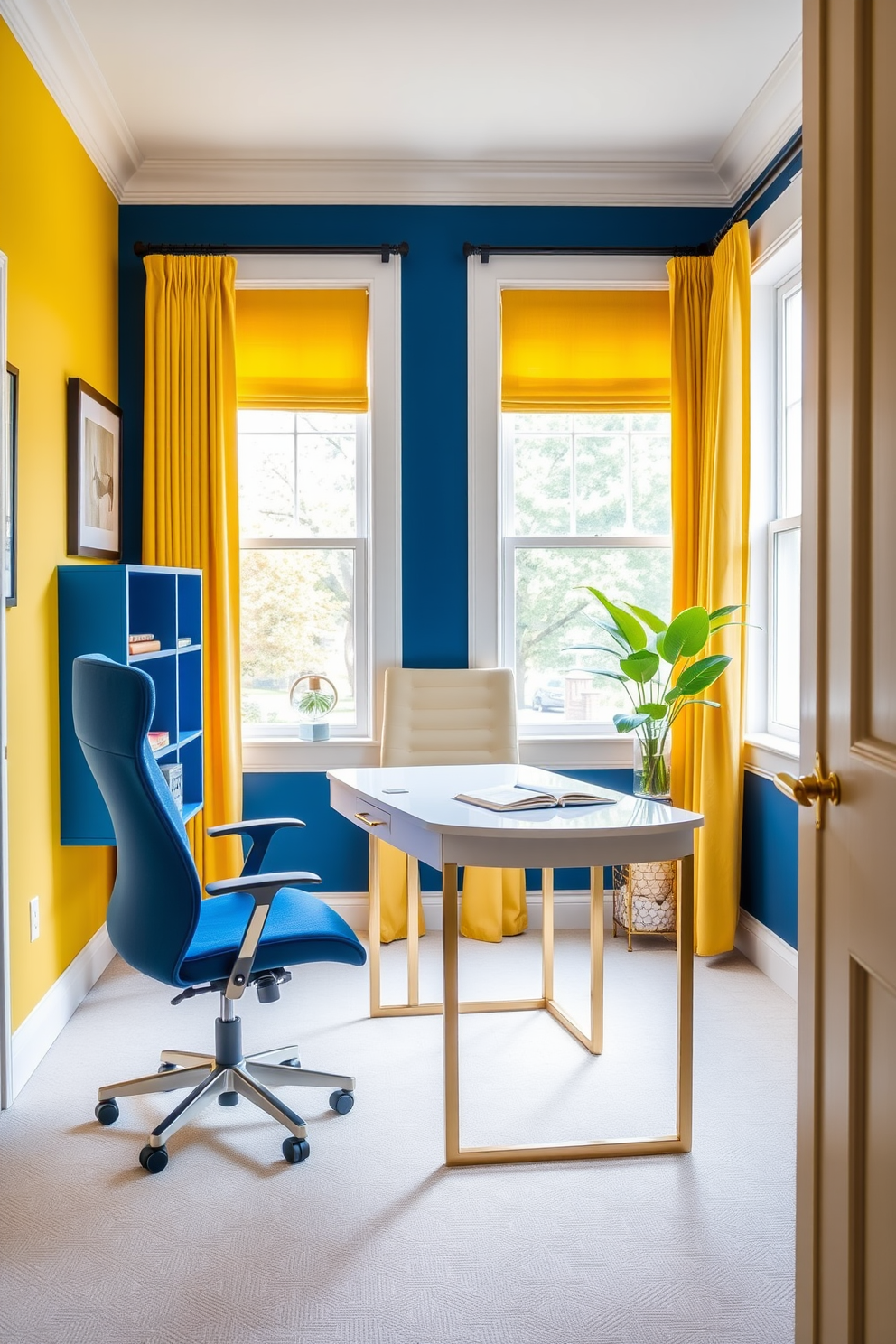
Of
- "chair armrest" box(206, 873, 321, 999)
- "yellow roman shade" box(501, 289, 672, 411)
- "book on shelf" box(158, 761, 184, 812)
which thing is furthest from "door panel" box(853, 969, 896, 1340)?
"yellow roman shade" box(501, 289, 672, 411)

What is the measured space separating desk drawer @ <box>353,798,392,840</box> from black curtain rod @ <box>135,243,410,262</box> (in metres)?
2.33

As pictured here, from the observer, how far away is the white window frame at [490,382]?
4027 mm

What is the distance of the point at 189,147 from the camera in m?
3.81

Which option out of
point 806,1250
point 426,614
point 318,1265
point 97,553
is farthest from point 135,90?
point 806,1250

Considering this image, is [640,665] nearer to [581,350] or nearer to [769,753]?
[769,753]

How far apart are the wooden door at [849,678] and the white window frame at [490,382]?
268cm

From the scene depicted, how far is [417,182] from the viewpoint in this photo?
397 cm

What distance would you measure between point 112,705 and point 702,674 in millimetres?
2083

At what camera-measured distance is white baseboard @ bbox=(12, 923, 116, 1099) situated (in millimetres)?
2719

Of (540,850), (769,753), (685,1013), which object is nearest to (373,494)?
(769,753)

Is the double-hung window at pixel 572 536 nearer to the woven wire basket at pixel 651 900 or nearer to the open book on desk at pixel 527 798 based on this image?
the woven wire basket at pixel 651 900

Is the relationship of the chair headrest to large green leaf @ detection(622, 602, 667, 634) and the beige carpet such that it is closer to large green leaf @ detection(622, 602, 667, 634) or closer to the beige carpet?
the beige carpet

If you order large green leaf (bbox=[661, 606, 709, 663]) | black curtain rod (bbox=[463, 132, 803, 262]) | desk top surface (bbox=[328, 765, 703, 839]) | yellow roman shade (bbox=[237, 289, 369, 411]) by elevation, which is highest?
black curtain rod (bbox=[463, 132, 803, 262])

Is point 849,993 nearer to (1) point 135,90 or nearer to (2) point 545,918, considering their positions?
(2) point 545,918
